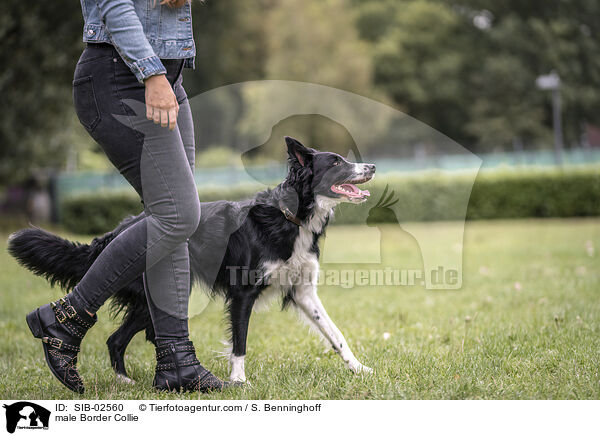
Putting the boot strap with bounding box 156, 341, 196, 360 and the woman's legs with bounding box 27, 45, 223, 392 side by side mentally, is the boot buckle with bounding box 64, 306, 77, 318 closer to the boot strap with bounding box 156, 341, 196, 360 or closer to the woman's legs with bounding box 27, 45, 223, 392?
the woman's legs with bounding box 27, 45, 223, 392

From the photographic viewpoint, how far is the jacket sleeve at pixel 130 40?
228cm

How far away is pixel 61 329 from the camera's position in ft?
8.45

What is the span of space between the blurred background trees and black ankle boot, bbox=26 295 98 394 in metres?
5.01

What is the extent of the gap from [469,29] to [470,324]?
38.5m

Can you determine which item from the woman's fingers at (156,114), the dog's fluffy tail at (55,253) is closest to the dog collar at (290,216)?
the dog's fluffy tail at (55,253)

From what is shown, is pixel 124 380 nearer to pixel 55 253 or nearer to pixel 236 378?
pixel 236 378

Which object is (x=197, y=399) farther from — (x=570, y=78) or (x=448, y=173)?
(x=570, y=78)

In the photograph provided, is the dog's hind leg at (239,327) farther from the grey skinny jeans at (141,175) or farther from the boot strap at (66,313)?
the boot strap at (66,313)

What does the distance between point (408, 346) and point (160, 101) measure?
2.10 m

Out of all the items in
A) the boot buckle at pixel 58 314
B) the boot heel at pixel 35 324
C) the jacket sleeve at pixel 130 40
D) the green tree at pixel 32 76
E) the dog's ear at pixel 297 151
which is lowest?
the boot heel at pixel 35 324

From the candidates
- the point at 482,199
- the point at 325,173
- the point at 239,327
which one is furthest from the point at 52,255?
the point at 482,199

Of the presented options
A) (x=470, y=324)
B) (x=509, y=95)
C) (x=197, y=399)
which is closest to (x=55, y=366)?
(x=197, y=399)
